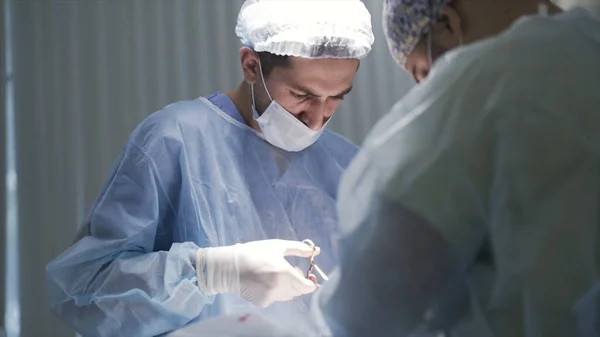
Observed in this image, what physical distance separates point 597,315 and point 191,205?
963 mm

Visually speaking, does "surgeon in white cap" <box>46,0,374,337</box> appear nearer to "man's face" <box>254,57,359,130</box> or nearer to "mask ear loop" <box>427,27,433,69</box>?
"man's face" <box>254,57,359,130</box>

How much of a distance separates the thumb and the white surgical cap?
47 centimetres

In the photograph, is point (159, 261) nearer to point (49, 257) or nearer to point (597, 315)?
point (597, 315)

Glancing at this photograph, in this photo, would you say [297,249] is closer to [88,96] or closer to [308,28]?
[308,28]

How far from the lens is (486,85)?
30.3 inches

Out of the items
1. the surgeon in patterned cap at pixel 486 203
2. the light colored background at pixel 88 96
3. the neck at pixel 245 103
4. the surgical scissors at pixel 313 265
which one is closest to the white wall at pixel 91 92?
the light colored background at pixel 88 96

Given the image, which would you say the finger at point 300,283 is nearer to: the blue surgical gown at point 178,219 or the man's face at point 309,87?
the blue surgical gown at point 178,219

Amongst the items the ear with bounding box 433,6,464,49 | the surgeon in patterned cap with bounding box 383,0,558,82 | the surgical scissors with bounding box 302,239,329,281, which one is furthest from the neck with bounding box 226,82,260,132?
the ear with bounding box 433,6,464,49

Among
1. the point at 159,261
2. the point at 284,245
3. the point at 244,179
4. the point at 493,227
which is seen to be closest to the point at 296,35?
the point at 244,179

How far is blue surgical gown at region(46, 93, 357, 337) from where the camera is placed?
56.0 inches

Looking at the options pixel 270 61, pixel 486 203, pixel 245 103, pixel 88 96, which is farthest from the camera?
pixel 88 96

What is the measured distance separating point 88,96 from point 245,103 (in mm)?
893

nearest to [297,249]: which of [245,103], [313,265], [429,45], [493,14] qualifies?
[313,265]

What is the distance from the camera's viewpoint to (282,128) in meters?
1.70
